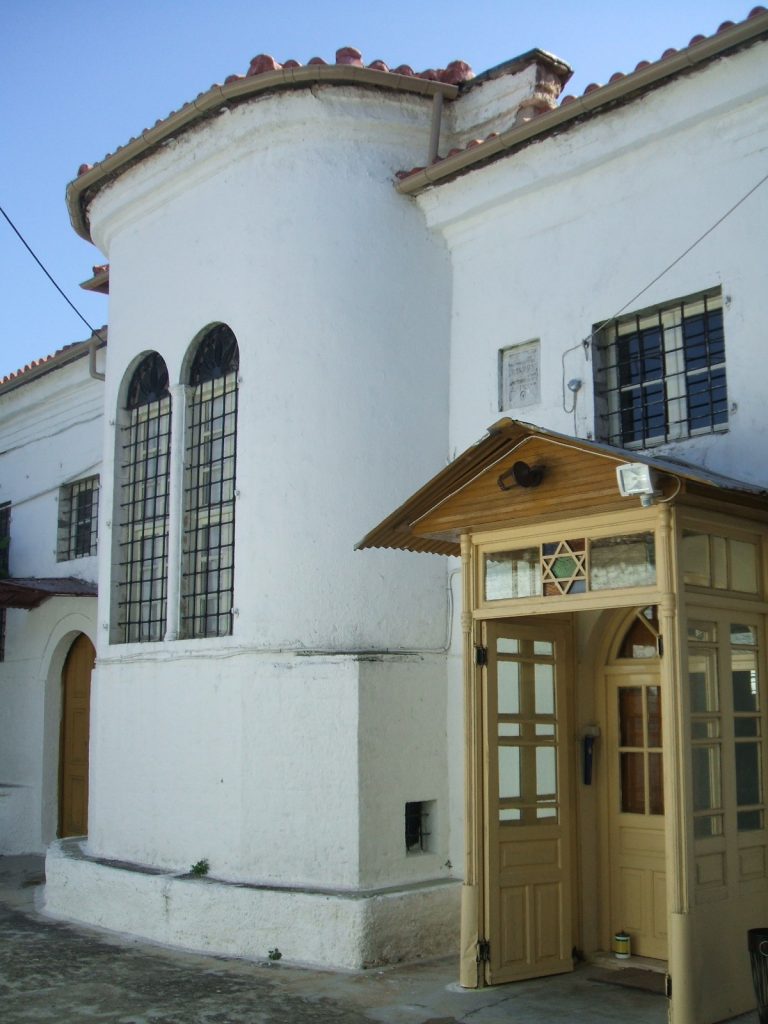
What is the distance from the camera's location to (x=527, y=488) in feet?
23.0

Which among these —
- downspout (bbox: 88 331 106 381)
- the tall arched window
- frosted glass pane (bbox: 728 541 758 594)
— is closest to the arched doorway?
frosted glass pane (bbox: 728 541 758 594)

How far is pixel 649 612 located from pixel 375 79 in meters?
4.97

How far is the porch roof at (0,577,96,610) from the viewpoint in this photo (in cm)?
1265

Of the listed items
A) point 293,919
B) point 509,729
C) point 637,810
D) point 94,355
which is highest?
point 94,355

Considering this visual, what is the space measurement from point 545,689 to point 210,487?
3.72 m

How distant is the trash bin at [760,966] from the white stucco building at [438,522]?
365 mm

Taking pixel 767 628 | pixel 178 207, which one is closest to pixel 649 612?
pixel 767 628

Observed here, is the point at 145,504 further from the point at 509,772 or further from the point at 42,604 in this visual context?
the point at 509,772

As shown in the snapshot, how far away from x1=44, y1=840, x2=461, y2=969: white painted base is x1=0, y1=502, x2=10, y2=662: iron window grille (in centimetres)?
566

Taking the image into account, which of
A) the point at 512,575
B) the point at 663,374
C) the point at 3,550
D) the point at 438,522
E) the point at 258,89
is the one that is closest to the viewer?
the point at 512,575

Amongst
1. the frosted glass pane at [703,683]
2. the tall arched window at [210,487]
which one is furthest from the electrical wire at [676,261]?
the tall arched window at [210,487]

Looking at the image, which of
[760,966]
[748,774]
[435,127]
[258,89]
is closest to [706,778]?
[748,774]

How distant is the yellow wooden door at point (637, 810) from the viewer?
305 inches

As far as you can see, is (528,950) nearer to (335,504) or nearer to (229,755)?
(229,755)
